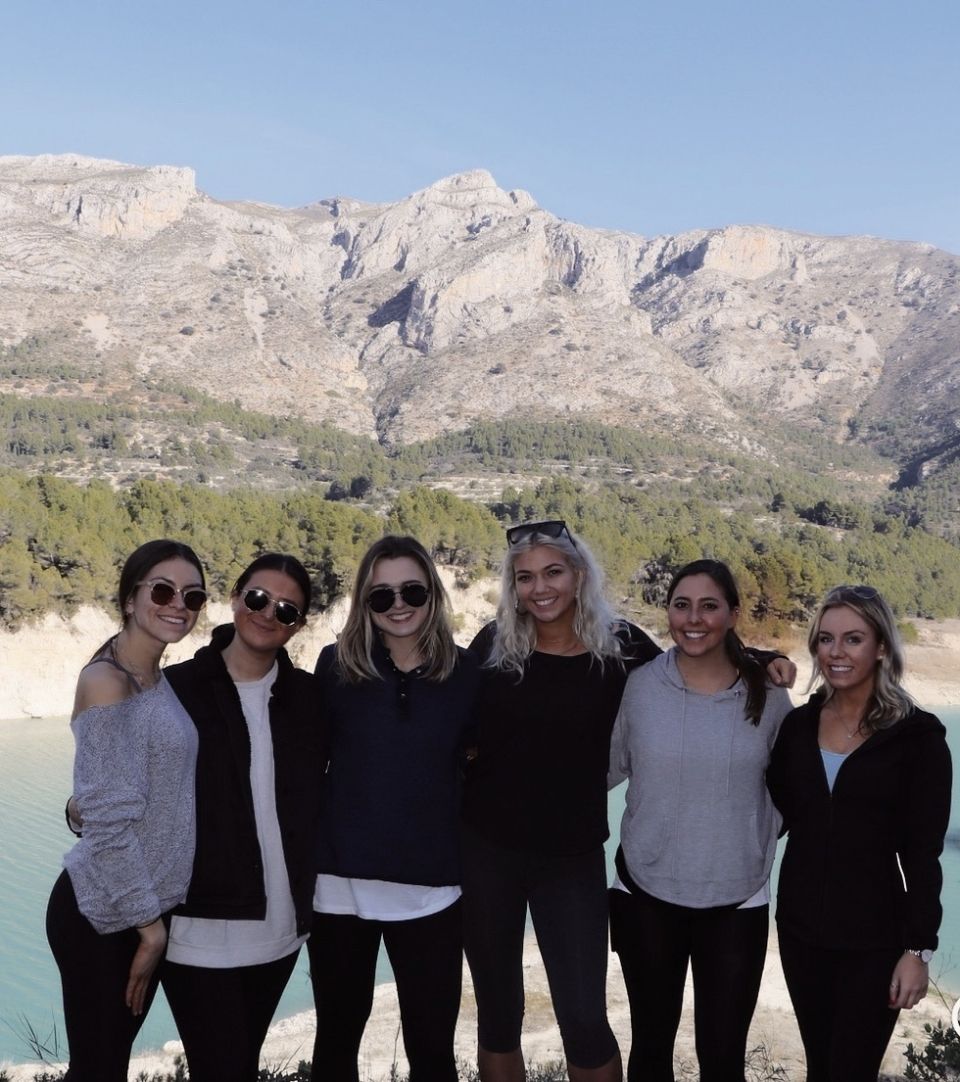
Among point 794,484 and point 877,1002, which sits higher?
point 794,484

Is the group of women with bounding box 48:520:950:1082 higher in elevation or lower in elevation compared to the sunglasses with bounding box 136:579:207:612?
lower

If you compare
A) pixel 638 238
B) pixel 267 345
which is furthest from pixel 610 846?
pixel 638 238

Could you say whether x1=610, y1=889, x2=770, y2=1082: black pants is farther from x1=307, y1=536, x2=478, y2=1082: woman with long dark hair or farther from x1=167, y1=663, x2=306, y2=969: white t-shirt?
x1=167, y1=663, x2=306, y2=969: white t-shirt

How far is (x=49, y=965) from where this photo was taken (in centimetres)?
945

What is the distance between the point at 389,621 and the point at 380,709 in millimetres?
298

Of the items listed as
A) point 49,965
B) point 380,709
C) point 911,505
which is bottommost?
point 49,965

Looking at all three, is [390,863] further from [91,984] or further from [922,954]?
[922,954]

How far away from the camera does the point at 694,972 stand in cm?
313

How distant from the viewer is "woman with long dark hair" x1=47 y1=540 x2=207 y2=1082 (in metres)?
2.49

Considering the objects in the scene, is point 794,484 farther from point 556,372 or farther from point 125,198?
point 125,198

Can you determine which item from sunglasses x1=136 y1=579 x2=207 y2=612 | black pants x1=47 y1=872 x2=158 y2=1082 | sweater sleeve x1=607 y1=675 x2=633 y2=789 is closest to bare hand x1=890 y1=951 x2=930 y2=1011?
sweater sleeve x1=607 y1=675 x2=633 y2=789

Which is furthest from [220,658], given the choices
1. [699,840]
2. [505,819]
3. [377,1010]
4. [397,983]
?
[377,1010]

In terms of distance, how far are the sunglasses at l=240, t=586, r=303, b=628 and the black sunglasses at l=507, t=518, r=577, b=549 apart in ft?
2.93

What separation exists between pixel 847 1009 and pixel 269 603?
82.7 inches
